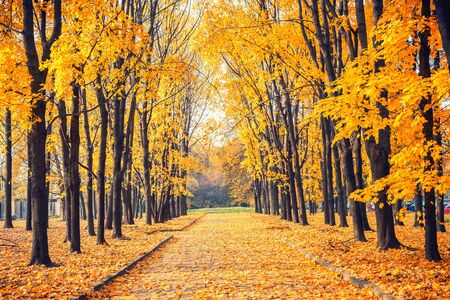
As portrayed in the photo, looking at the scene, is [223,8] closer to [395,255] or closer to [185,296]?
[395,255]

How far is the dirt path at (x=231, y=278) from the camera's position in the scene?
8320 millimetres

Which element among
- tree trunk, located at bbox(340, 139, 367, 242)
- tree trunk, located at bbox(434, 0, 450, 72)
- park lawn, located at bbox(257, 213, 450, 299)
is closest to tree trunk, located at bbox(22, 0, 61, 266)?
park lawn, located at bbox(257, 213, 450, 299)

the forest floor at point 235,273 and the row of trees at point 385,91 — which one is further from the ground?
the row of trees at point 385,91

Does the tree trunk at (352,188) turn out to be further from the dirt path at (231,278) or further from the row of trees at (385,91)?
the dirt path at (231,278)

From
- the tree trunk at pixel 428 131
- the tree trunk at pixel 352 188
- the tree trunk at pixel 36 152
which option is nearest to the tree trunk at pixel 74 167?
the tree trunk at pixel 36 152

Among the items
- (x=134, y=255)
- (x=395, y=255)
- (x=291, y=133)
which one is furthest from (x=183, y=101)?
(x=395, y=255)

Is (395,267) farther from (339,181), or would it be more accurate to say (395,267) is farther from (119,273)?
(339,181)

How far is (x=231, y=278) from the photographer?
33.0 ft

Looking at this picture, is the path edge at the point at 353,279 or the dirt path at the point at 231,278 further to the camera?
the dirt path at the point at 231,278

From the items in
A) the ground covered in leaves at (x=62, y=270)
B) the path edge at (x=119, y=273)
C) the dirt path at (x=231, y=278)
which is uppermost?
the ground covered in leaves at (x=62, y=270)

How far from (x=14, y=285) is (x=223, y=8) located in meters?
17.8

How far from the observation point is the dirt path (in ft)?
27.3

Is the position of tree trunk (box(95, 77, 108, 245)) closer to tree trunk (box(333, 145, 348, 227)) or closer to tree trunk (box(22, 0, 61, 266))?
tree trunk (box(22, 0, 61, 266))

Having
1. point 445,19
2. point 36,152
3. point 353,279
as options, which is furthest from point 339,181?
point 445,19
